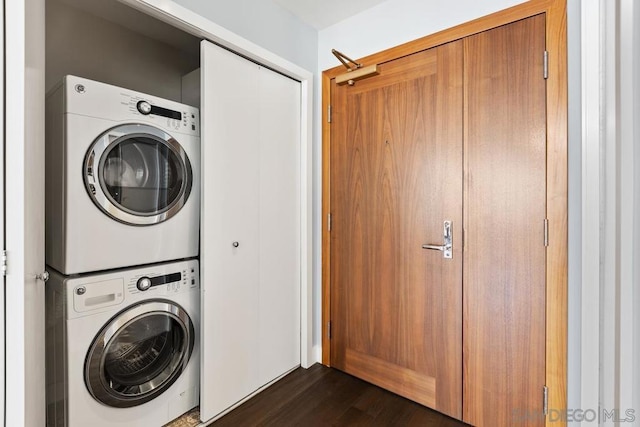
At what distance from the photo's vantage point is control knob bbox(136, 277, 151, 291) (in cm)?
152

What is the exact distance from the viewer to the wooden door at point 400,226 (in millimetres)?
1741

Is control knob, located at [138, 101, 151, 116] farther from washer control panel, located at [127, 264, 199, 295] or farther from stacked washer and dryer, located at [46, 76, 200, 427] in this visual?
washer control panel, located at [127, 264, 199, 295]

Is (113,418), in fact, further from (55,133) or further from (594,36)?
(594,36)

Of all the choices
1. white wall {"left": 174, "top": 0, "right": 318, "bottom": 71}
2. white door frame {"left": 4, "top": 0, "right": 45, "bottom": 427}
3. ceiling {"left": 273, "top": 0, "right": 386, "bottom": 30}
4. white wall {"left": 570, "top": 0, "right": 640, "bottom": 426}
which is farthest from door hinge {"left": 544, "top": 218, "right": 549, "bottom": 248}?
white door frame {"left": 4, "top": 0, "right": 45, "bottom": 427}

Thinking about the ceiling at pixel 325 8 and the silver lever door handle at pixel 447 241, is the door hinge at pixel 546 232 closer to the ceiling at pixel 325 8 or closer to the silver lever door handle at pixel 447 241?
the silver lever door handle at pixel 447 241

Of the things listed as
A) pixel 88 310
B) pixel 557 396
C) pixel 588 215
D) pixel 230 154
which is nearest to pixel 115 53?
pixel 230 154

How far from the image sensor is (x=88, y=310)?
1354 mm

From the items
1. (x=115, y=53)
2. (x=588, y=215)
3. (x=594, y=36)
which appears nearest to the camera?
A: (x=594, y=36)

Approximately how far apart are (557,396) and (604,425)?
922mm

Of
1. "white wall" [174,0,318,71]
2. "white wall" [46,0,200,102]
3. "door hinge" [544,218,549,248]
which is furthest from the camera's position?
"white wall" [46,0,200,102]

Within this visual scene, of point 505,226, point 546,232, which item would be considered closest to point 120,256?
point 505,226

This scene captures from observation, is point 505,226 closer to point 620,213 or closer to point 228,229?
point 620,213

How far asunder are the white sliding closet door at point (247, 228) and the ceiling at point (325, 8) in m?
0.48

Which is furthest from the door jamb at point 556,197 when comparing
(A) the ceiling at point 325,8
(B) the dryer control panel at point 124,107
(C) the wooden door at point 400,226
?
(B) the dryer control panel at point 124,107
